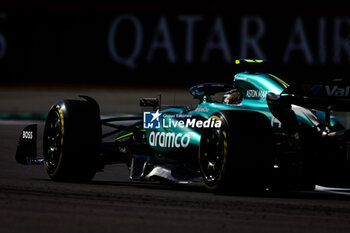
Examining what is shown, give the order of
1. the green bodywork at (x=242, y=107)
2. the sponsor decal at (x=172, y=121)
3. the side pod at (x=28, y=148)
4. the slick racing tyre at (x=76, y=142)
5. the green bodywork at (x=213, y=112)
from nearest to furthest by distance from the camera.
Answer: the green bodywork at (x=213, y=112) < the sponsor decal at (x=172, y=121) < the green bodywork at (x=242, y=107) < the slick racing tyre at (x=76, y=142) < the side pod at (x=28, y=148)

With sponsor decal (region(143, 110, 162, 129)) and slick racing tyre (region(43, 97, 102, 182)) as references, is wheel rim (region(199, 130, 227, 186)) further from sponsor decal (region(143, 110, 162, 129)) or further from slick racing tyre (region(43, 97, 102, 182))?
slick racing tyre (region(43, 97, 102, 182))

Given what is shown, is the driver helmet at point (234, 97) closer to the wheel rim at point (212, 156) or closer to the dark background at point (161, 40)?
the wheel rim at point (212, 156)

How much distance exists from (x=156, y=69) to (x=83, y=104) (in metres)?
16.3

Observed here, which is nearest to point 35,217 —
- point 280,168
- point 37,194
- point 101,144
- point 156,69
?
point 37,194

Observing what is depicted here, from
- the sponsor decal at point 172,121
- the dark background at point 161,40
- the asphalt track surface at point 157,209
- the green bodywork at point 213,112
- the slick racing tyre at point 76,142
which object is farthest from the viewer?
the dark background at point 161,40

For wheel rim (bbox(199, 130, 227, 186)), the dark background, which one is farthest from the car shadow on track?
the dark background

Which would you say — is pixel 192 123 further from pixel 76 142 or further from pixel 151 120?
pixel 76 142

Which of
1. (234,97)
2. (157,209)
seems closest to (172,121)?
(234,97)

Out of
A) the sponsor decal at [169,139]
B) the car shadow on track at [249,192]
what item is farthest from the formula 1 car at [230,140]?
the car shadow on track at [249,192]

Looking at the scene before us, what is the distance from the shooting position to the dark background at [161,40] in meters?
25.9

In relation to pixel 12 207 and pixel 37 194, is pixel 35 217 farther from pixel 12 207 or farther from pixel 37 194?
pixel 37 194

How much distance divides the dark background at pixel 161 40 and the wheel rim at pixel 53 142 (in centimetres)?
1545

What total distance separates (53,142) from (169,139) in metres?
1.47

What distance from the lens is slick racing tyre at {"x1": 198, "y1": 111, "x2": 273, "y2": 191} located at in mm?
7965
